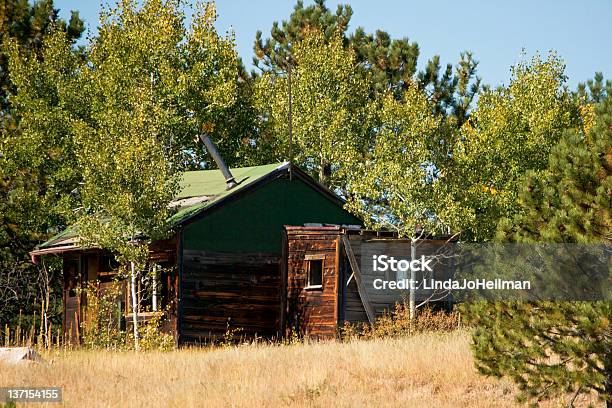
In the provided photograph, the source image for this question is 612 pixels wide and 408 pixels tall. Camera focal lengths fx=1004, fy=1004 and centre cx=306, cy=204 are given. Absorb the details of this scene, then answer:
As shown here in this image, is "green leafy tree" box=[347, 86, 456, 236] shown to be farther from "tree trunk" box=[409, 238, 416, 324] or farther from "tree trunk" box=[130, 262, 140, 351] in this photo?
"tree trunk" box=[130, 262, 140, 351]

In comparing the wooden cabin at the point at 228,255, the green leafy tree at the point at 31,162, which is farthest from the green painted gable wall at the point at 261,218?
the green leafy tree at the point at 31,162

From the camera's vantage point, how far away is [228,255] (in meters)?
29.5

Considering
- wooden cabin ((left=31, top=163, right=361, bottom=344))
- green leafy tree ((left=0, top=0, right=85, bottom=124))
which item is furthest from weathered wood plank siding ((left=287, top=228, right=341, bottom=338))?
green leafy tree ((left=0, top=0, right=85, bottom=124))

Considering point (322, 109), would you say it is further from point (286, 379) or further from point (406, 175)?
point (286, 379)

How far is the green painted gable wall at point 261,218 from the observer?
2914 cm

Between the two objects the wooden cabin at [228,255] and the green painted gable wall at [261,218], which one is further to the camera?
the green painted gable wall at [261,218]

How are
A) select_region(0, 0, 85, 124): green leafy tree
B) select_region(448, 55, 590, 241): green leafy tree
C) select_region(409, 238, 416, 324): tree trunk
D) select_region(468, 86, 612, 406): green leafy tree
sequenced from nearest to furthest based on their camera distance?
select_region(468, 86, 612, 406): green leafy tree < select_region(409, 238, 416, 324): tree trunk < select_region(448, 55, 590, 241): green leafy tree < select_region(0, 0, 85, 124): green leafy tree

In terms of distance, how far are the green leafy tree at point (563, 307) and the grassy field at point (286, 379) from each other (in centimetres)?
255

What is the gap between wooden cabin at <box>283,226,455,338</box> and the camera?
2880 cm

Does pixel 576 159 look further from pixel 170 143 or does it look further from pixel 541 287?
pixel 170 143

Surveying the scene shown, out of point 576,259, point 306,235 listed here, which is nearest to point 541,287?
point 576,259

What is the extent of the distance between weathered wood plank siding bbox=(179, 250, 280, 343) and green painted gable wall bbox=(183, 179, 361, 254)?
1.00 feet

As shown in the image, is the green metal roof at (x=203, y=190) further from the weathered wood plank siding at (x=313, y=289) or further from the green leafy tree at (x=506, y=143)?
the green leafy tree at (x=506, y=143)

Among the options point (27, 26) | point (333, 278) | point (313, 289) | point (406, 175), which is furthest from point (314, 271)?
point (27, 26)
